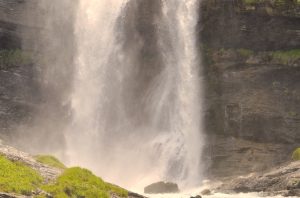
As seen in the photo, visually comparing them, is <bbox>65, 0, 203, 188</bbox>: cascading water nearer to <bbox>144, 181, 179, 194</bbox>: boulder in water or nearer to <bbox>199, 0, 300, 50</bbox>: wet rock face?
<bbox>199, 0, 300, 50</bbox>: wet rock face

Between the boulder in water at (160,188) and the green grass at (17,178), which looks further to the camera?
the boulder in water at (160,188)

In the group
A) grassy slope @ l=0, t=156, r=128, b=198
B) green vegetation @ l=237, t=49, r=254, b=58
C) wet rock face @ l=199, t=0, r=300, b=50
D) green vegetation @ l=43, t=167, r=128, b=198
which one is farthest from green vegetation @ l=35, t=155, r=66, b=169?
wet rock face @ l=199, t=0, r=300, b=50

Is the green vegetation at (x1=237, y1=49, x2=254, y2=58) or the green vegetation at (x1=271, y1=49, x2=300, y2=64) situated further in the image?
the green vegetation at (x1=237, y1=49, x2=254, y2=58)

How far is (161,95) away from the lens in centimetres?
4922

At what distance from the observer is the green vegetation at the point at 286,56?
45.4m

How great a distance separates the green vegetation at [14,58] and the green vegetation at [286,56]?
25771mm

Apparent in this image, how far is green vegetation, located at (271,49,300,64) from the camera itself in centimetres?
4544

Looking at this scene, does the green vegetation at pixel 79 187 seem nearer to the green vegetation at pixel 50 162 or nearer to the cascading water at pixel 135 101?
the green vegetation at pixel 50 162

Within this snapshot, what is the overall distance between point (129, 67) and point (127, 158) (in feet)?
34.5

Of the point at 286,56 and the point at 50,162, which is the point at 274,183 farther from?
the point at 286,56

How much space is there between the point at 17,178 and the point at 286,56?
34348mm

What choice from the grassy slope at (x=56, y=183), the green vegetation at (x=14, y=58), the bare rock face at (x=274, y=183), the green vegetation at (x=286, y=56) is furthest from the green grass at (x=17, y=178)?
the green vegetation at (x=14, y=58)

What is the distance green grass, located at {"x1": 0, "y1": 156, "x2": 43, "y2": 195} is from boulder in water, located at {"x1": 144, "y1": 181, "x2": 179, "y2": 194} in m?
16.9

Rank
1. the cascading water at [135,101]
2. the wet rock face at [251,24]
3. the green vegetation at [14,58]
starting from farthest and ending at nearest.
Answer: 1. the green vegetation at [14,58]
2. the wet rock face at [251,24]
3. the cascading water at [135,101]
